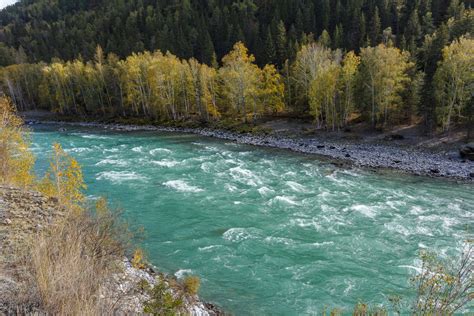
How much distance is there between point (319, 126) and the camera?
5659cm

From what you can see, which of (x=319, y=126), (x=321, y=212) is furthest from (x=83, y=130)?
(x=321, y=212)

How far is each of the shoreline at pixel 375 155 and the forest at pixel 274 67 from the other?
6945 mm

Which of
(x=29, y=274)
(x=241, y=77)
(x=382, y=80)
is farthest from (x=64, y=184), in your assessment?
(x=241, y=77)

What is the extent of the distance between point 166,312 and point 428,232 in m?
21.3

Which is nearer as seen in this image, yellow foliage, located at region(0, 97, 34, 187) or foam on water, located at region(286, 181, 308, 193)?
yellow foliage, located at region(0, 97, 34, 187)

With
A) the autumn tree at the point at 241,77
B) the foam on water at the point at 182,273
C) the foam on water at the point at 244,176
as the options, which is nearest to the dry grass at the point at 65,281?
the foam on water at the point at 182,273

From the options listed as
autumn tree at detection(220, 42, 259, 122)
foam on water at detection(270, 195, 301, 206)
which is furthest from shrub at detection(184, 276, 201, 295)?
autumn tree at detection(220, 42, 259, 122)

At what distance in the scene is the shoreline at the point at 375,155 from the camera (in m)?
36.0

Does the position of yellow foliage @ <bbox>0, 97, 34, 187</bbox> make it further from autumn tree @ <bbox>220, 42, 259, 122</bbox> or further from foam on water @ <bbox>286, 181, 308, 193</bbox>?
autumn tree @ <bbox>220, 42, 259, 122</bbox>

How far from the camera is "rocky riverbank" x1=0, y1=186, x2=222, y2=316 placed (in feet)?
24.7

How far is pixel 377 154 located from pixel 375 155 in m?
0.55

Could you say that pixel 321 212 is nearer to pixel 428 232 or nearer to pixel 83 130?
pixel 428 232

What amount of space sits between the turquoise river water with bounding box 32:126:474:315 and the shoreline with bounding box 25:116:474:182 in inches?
109

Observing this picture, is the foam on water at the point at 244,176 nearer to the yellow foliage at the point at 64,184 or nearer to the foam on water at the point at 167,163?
the foam on water at the point at 167,163
